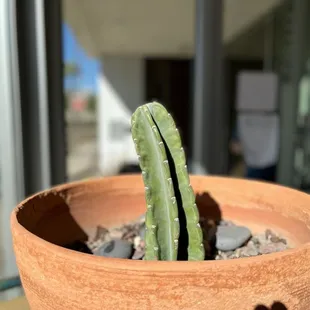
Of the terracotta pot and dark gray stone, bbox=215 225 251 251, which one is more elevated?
the terracotta pot

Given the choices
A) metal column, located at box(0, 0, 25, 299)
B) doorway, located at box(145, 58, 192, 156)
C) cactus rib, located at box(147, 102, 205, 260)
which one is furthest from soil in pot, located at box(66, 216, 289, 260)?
doorway, located at box(145, 58, 192, 156)

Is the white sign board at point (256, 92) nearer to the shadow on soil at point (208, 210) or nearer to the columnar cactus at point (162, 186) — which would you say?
the shadow on soil at point (208, 210)

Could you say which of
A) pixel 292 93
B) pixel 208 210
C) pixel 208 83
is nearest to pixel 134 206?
pixel 208 210

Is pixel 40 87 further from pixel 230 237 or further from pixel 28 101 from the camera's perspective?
pixel 230 237

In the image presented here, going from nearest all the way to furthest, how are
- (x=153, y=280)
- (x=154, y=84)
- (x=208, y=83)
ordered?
(x=153, y=280), (x=208, y=83), (x=154, y=84)

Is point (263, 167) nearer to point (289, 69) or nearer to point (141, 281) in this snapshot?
point (289, 69)

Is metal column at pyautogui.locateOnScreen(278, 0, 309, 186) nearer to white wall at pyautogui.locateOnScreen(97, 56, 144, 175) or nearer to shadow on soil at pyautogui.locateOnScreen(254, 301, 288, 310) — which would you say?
shadow on soil at pyautogui.locateOnScreen(254, 301, 288, 310)

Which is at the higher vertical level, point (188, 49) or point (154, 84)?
point (188, 49)
